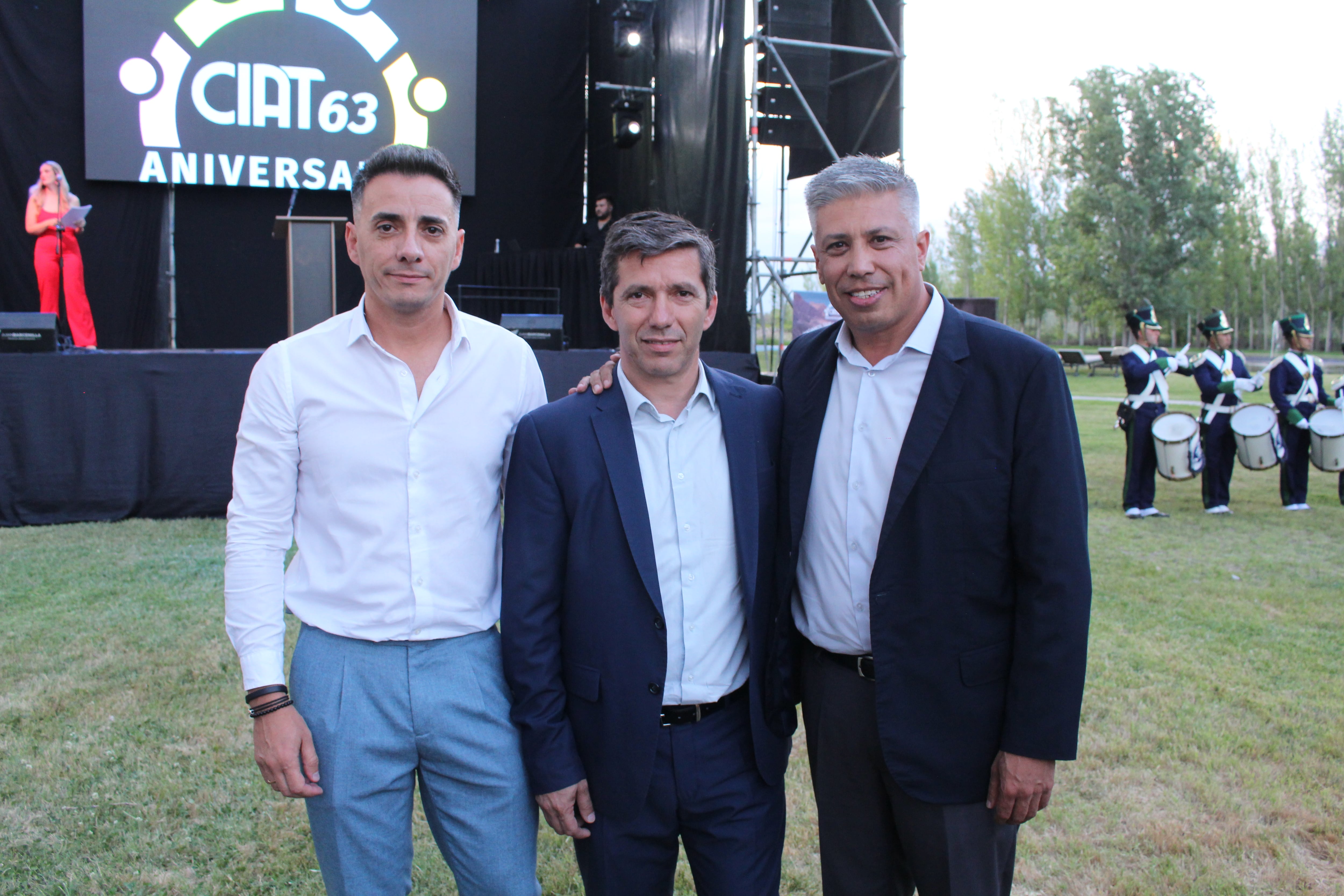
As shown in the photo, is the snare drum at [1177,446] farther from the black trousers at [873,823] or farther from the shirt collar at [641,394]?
the shirt collar at [641,394]

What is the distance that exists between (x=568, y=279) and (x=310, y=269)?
3510 millimetres

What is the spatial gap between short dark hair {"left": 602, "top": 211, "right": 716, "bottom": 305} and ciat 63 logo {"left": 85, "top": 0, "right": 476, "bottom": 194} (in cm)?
871

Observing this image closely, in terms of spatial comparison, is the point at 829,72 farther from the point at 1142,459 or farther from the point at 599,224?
the point at 1142,459

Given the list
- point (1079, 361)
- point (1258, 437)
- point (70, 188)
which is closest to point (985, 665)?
point (1258, 437)

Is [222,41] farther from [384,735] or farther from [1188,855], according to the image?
[1188,855]

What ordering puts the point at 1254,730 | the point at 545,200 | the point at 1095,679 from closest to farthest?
the point at 1254,730 < the point at 1095,679 < the point at 545,200

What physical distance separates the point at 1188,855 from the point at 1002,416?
196 cm

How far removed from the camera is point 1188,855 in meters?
2.79

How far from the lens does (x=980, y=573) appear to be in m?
1.76

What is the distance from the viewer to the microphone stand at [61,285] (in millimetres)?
8781

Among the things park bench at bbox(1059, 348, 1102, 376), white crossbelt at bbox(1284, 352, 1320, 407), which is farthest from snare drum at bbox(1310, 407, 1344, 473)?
park bench at bbox(1059, 348, 1102, 376)

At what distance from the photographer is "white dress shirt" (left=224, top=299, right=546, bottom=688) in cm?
173

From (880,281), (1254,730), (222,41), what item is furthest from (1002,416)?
(222,41)

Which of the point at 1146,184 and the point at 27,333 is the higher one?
the point at 1146,184
